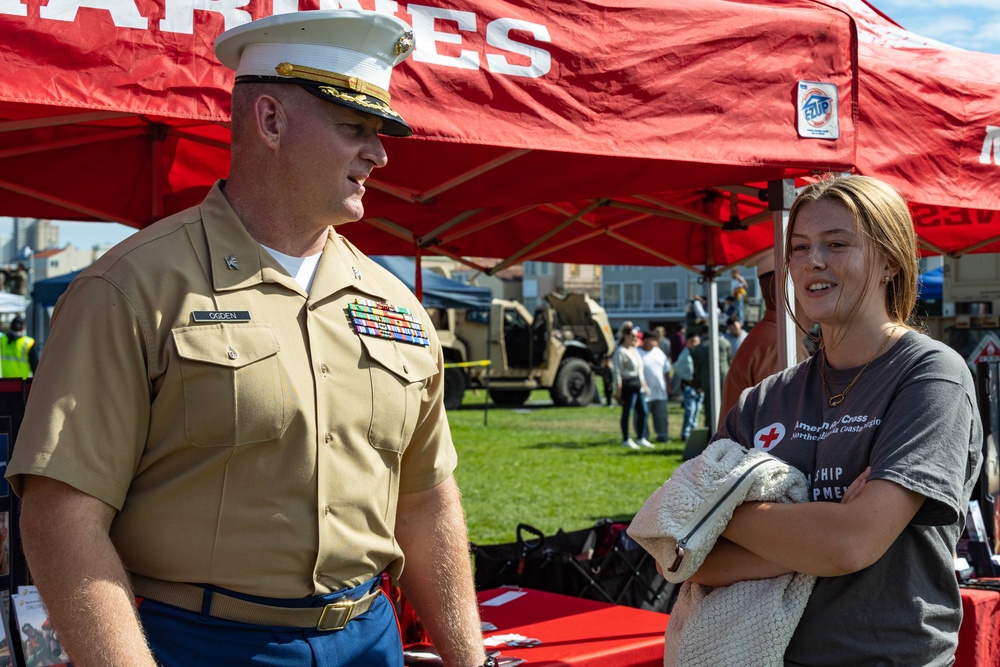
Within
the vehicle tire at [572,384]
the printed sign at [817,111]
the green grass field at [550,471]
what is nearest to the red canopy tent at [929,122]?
the printed sign at [817,111]

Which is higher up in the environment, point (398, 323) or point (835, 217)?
point (835, 217)

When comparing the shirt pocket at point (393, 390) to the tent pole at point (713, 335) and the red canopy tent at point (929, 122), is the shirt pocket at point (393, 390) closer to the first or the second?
the red canopy tent at point (929, 122)

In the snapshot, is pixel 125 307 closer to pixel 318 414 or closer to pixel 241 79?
pixel 318 414

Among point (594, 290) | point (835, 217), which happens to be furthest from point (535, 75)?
point (594, 290)

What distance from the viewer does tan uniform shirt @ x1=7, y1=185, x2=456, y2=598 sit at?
152 centimetres

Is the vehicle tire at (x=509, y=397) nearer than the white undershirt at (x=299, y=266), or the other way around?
the white undershirt at (x=299, y=266)

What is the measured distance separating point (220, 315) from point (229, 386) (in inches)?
4.8

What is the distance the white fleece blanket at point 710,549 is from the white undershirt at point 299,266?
816 millimetres

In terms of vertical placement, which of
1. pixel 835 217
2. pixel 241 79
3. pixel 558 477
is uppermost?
pixel 241 79

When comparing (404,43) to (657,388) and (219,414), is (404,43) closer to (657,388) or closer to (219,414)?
(219,414)

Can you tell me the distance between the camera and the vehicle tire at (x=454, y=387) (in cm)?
2016

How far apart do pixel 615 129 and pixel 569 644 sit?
156 centimetres

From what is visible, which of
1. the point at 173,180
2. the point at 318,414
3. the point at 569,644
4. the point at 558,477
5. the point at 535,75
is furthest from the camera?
the point at 558,477

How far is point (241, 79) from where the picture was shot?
180 centimetres
